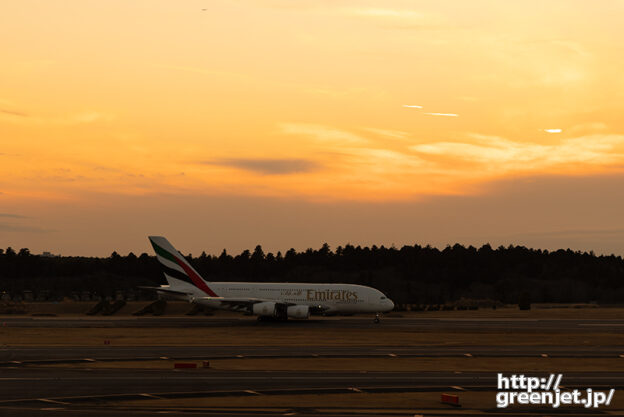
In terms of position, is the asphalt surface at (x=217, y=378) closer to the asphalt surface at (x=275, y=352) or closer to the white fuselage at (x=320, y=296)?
the asphalt surface at (x=275, y=352)

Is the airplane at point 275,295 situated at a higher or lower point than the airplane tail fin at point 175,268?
lower

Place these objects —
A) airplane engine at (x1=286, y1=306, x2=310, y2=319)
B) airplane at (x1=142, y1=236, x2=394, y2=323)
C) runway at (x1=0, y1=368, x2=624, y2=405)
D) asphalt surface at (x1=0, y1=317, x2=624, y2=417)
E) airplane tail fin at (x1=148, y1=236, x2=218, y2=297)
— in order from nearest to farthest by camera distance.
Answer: asphalt surface at (x1=0, y1=317, x2=624, y2=417), runway at (x1=0, y1=368, x2=624, y2=405), airplane engine at (x1=286, y1=306, x2=310, y2=319), airplane at (x1=142, y1=236, x2=394, y2=323), airplane tail fin at (x1=148, y1=236, x2=218, y2=297)

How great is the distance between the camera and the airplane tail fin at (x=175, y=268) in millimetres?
73438

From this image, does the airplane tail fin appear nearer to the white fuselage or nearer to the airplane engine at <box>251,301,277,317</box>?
the white fuselage

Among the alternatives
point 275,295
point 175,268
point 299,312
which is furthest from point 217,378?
point 175,268

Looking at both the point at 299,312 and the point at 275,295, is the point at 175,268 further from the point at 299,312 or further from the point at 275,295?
the point at 299,312

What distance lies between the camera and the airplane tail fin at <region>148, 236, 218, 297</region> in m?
73.4

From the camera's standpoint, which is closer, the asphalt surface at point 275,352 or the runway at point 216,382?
the runway at point 216,382

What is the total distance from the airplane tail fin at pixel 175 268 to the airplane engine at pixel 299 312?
776 centimetres

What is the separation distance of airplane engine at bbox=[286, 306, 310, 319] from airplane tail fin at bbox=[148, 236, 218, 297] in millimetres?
7760

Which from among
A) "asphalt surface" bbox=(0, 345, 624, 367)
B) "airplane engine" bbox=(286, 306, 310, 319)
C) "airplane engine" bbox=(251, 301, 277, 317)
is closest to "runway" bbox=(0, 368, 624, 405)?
"asphalt surface" bbox=(0, 345, 624, 367)

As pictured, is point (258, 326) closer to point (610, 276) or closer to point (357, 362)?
point (357, 362)

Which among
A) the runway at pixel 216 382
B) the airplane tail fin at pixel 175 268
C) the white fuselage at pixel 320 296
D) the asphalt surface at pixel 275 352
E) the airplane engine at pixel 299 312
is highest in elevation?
the airplane tail fin at pixel 175 268

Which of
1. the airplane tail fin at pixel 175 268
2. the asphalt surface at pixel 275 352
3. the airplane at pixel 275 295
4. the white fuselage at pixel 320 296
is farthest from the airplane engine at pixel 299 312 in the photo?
the asphalt surface at pixel 275 352
